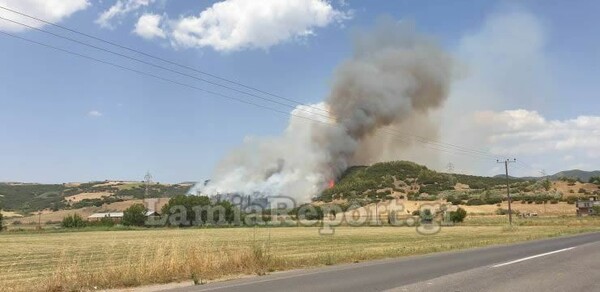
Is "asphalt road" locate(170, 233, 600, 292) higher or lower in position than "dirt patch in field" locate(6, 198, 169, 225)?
lower

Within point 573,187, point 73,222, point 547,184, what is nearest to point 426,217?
point 73,222

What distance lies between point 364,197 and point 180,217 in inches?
2026

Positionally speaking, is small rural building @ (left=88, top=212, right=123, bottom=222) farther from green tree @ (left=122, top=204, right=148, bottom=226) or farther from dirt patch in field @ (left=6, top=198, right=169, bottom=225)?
dirt patch in field @ (left=6, top=198, right=169, bottom=225)

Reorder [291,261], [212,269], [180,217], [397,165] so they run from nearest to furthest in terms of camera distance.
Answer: [212,269], [291,261], [180,217], [397,165]

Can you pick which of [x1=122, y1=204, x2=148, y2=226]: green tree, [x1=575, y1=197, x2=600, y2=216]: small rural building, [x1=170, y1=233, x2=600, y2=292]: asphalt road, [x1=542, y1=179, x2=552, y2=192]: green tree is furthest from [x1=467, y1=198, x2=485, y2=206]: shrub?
[x1=170, y1=233, x2=600, y2=292]: asphalt road

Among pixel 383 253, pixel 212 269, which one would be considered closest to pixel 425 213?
pixel 383 253

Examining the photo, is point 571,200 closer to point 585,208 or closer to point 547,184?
point 585,208

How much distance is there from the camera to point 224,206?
330 ft

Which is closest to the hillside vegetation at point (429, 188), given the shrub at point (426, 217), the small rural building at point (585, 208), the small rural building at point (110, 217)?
the small rural building at point (585, 208)

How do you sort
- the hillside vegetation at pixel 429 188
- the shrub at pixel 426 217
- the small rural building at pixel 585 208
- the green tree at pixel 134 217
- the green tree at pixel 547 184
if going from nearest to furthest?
the shrub at pixel 426 217 < the small rural building at pixel 585 208 < the green tree at pixel 134 217 < the hillside vegetation at pixel 429 188 < the green tree at pixel 547 184

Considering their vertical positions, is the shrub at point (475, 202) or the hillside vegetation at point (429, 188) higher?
the hillside vegetation at point (429, 188)

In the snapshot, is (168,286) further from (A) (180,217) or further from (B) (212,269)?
(A) (180,217)

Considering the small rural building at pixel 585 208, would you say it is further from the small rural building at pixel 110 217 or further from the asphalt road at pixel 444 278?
the small rural building at pixel 110 217

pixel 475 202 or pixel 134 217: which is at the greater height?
pixel 475 202
